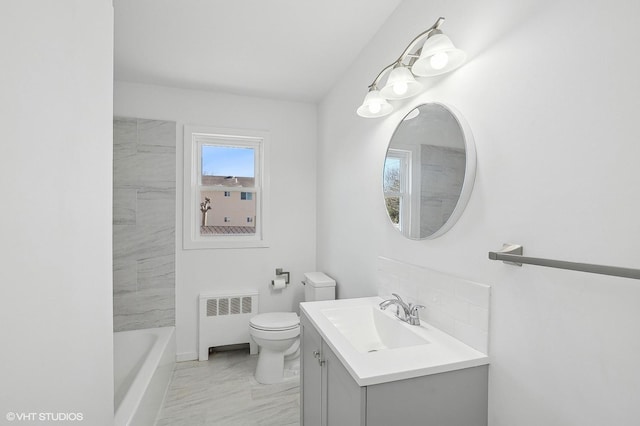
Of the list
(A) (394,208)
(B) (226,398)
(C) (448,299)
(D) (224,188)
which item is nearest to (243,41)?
(D) (224,188)

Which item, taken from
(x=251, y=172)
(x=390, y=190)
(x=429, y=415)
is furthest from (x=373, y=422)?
(x=251, y=172)

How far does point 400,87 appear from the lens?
142 cm

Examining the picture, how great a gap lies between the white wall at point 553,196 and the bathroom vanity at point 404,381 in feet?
0.32

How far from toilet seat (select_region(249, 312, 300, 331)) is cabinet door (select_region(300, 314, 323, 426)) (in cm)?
72

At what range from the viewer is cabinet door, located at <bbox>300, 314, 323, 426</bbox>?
1411 millimetres

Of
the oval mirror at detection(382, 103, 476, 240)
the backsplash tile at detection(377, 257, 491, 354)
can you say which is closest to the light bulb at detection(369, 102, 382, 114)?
the oval mirror at detection(382, 103, 476, 240)

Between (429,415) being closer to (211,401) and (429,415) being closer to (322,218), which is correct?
(211,401)

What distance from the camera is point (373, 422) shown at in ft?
3.22

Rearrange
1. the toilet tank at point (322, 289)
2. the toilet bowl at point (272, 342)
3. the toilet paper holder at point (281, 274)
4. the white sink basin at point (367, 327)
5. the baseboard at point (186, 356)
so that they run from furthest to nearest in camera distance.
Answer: the toilet paper holder at point (281, 274), the baseboard at point (186, 356), the toilet tank at point (322, 289), the toilet bowl at point (272, 342), the white sink basin at point (367, 327)

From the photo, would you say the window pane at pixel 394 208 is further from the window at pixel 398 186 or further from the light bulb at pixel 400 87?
the light bulb at pixel 400 87

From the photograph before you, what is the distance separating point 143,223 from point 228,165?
0.95 m

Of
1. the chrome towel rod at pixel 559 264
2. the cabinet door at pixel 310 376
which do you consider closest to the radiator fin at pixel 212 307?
the cabinet door at pixel 310 376

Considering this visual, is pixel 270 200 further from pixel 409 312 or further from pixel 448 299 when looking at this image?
pixel 448 299

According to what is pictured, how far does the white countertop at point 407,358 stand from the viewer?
993mm
